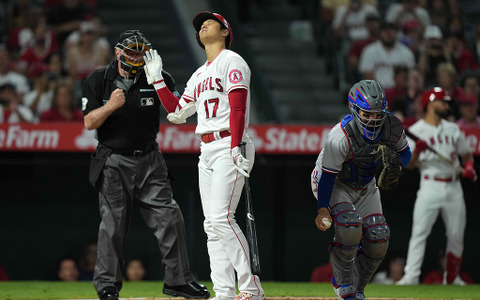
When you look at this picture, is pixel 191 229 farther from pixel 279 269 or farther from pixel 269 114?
pixel 269 114

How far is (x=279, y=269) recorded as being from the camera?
9.58 m

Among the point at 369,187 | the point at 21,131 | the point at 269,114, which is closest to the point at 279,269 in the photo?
the point at 269,114

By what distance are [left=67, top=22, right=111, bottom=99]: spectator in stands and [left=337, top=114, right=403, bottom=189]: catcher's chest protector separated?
5485 mm

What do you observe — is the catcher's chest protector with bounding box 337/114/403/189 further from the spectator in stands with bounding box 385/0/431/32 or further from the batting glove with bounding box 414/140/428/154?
the spectator in stands with bounding box 385/0/431/32

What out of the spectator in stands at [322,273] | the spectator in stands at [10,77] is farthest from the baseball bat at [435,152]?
the spectator in stands at [10,77]

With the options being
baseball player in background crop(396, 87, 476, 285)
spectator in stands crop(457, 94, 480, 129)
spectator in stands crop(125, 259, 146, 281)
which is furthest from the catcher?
spectator in stands crop(457, 94, 480, 129)

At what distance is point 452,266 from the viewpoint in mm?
8312

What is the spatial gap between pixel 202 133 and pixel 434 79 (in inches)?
234

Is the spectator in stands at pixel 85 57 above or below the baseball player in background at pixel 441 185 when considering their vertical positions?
above

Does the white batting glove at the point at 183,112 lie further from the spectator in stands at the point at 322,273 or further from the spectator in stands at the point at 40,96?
the spectator in stands at the point at 40,96

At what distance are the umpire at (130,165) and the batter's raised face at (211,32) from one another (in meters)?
0.48

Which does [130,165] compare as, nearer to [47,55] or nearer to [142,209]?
[142,209]

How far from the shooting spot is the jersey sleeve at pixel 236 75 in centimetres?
543

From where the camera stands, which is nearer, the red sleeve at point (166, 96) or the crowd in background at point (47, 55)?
the red sleeve at point (166, 96)
